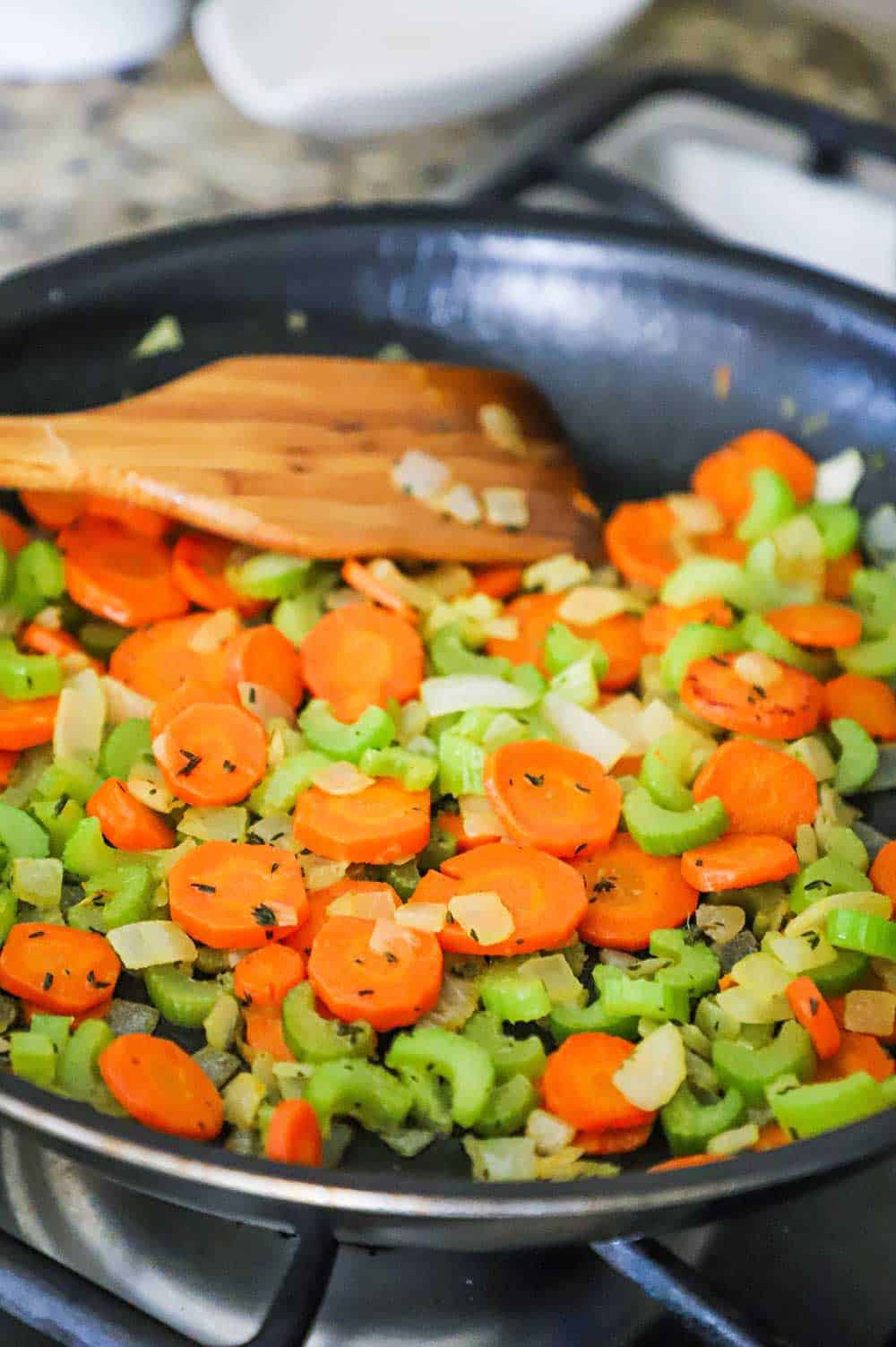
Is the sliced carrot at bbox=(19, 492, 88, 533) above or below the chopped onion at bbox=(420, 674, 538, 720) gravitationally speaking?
above

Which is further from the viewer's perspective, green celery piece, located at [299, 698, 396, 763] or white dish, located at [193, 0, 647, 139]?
white dish, located at [193, 0, 647, 139]

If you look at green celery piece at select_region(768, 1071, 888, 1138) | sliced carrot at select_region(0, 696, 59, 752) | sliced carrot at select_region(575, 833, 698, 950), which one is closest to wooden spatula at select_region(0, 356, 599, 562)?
sliced carrot at select_region(0, 696, 59, 752)

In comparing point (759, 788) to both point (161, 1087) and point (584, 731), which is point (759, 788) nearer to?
point (584, 731)

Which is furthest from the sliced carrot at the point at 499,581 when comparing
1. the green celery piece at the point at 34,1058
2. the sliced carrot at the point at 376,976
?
the green celery piece at the point at 34,1058

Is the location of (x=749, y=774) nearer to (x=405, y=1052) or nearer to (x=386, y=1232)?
(x=405, y=1052)

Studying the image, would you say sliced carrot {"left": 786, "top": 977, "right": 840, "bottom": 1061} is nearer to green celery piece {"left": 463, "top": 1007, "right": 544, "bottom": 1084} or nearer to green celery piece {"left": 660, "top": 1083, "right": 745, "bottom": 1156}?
green celery piece {"left": 660, "top": 1083, "right": 745, "bottom": 1156}

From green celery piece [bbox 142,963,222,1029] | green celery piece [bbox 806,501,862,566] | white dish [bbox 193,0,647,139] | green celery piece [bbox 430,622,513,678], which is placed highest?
white dish [bbox 193,0,647,139]

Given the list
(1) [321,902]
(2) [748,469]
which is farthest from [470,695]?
(2) [748,469]

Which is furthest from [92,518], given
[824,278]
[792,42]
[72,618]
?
[792,42]
